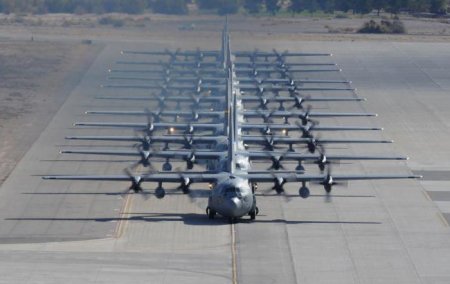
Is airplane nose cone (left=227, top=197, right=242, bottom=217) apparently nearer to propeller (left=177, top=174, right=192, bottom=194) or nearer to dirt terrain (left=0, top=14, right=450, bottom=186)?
propeller (left=177, top=174, right=192, bottom=194)

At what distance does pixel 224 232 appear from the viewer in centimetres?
7138

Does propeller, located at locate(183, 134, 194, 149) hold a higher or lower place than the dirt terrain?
higher

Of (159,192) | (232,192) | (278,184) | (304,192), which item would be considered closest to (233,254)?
(232,192)

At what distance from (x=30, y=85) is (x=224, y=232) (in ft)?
216

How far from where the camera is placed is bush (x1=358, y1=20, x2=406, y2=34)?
182625 millimetres

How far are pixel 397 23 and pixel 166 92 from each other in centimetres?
7661

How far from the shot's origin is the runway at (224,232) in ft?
206

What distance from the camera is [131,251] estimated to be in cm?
6675

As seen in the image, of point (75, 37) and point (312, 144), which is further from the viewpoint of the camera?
point (75, 37)

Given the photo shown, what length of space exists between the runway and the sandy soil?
227 cm

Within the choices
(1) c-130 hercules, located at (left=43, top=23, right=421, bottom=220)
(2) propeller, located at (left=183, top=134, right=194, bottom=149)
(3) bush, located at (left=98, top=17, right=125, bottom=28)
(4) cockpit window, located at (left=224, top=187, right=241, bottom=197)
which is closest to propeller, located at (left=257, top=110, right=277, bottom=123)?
(2) propeller, located at (left=183, top=134, right=194, bottom=149)

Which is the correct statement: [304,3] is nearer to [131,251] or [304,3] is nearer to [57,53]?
[57,53]

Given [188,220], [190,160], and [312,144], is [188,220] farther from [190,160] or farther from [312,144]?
[312,144]

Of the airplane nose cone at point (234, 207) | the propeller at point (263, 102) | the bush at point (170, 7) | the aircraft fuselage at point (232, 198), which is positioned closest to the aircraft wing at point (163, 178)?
the aircraft fuselage at point (232, 198)
